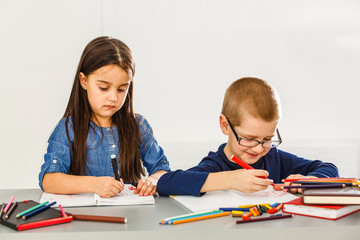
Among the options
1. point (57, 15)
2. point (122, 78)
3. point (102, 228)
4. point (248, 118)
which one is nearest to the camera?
point (102, 228)

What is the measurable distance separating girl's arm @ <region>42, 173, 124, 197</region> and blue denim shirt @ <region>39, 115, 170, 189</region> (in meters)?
0.09

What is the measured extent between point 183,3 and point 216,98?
2.28 ft

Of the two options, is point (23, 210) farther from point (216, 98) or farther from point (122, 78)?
point (216, 98)

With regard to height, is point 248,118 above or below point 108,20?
below

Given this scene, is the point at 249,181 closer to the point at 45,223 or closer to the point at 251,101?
the point at 251,101

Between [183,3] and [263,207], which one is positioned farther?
[183,3]

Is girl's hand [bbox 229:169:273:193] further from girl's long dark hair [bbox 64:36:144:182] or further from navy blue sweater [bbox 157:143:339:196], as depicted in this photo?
girl's long dark hair [bbox 64:36:144:182]

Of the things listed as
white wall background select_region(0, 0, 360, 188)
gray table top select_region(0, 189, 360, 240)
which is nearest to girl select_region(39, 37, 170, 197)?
gray table top select_region(0, 189, 360, 240)

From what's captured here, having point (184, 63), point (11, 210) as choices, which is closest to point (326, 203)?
point (11, 210)

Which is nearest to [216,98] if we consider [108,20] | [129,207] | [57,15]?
[108,20]

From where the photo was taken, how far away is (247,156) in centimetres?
160

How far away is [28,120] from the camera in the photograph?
11.3 ft

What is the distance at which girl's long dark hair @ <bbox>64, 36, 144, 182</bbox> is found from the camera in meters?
1.81

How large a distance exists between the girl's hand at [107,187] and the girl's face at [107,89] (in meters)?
0.38
